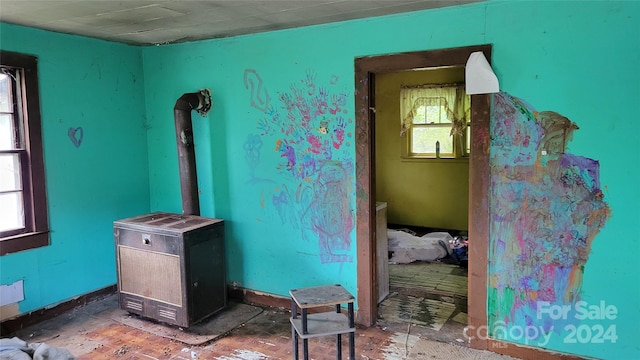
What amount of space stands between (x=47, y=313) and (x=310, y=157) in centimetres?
258

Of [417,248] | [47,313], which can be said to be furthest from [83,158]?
[417,248]

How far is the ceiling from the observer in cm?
289

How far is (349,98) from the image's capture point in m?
3.49

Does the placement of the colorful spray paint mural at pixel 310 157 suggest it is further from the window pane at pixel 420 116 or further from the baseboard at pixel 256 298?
the window pane at pixel 420 116

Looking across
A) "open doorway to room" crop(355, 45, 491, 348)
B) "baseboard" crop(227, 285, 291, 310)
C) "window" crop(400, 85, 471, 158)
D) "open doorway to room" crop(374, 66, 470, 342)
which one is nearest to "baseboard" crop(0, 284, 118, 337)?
"baseboard" crop(227, 285, 291, 310)

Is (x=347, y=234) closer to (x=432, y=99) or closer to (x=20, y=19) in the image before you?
(x=20, y=19)

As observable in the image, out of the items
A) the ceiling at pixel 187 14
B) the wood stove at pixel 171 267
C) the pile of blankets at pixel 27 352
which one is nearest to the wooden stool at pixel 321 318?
the wood stove at pixel 171 267

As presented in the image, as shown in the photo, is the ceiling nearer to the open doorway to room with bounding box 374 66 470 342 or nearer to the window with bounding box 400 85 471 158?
the open doorway to room with bounding box 374 66 470 342

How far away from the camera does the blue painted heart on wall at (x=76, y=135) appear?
12.9ft

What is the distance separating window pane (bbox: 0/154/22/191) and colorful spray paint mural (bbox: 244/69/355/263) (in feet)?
6.07

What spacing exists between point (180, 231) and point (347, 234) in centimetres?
131

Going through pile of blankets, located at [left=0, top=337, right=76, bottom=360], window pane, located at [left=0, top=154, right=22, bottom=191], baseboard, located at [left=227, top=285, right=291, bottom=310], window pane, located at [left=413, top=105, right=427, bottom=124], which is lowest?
baseboard, located at [left=227, top=285, right=291, bottom=310]

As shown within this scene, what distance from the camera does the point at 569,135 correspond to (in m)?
2.82

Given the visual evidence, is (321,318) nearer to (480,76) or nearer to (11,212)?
(480,76)
